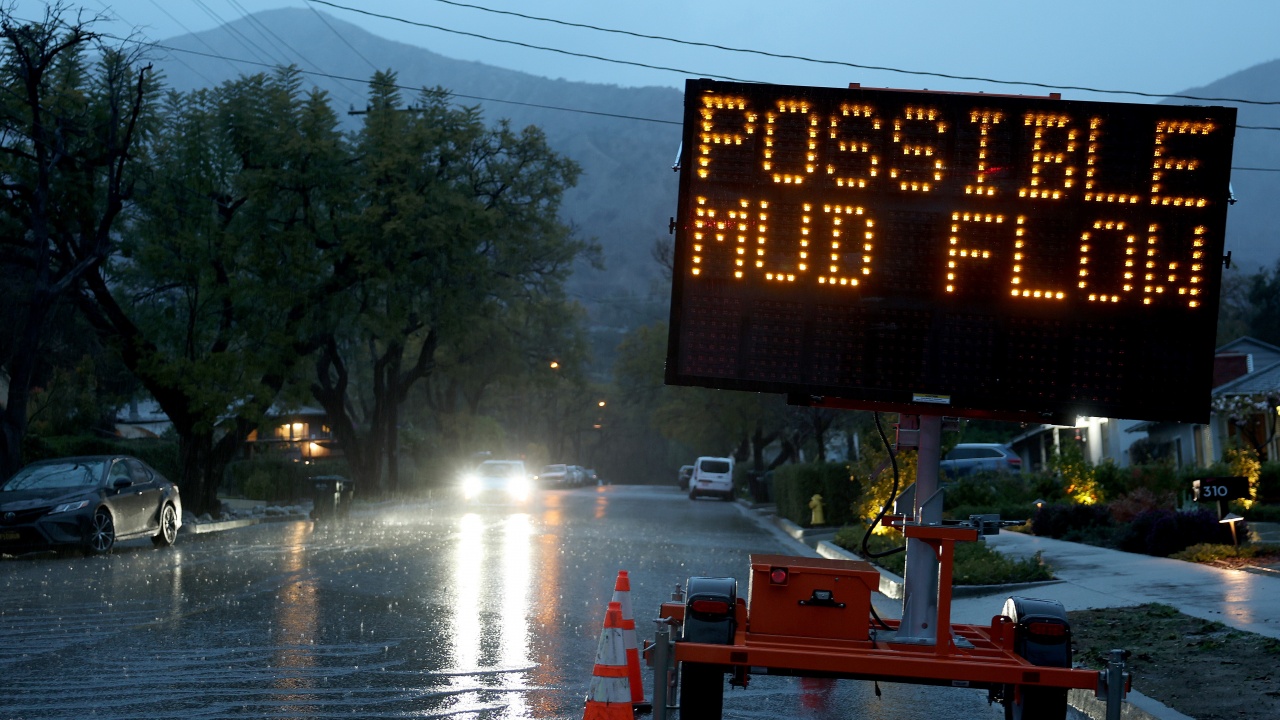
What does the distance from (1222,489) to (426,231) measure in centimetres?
2507

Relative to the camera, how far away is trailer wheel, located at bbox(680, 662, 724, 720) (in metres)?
6.82

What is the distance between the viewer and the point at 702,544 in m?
25.5

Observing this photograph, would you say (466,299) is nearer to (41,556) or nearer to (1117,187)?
(41,556)

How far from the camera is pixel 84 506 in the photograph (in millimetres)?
20531

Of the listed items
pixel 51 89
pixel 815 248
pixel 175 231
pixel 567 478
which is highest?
pixel 51 89

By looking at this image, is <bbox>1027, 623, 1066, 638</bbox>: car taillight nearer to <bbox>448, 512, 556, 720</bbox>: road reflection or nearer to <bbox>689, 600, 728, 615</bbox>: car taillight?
<bbox>689, 600, 728, 615</bbox>: car taillight

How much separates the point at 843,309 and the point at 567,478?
81.2 m

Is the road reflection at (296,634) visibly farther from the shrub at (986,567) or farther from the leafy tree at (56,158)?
the leafy tree at (56,158)

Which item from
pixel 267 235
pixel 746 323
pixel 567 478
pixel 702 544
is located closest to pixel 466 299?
pixel 267 235

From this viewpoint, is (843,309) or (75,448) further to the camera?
(75,448)

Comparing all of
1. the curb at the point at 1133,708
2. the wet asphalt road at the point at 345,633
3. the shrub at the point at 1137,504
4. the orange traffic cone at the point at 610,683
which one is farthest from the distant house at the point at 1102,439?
the orange traffic cone at the point at 610,683

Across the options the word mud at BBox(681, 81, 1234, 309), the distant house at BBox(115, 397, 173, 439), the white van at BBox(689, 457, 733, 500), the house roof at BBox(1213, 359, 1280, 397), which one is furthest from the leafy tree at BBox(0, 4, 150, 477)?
the distant house at BBox(115, 397, 173, 439)

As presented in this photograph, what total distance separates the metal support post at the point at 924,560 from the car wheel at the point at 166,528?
1873 cm

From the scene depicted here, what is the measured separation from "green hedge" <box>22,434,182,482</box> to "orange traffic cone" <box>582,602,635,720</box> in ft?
85.6
